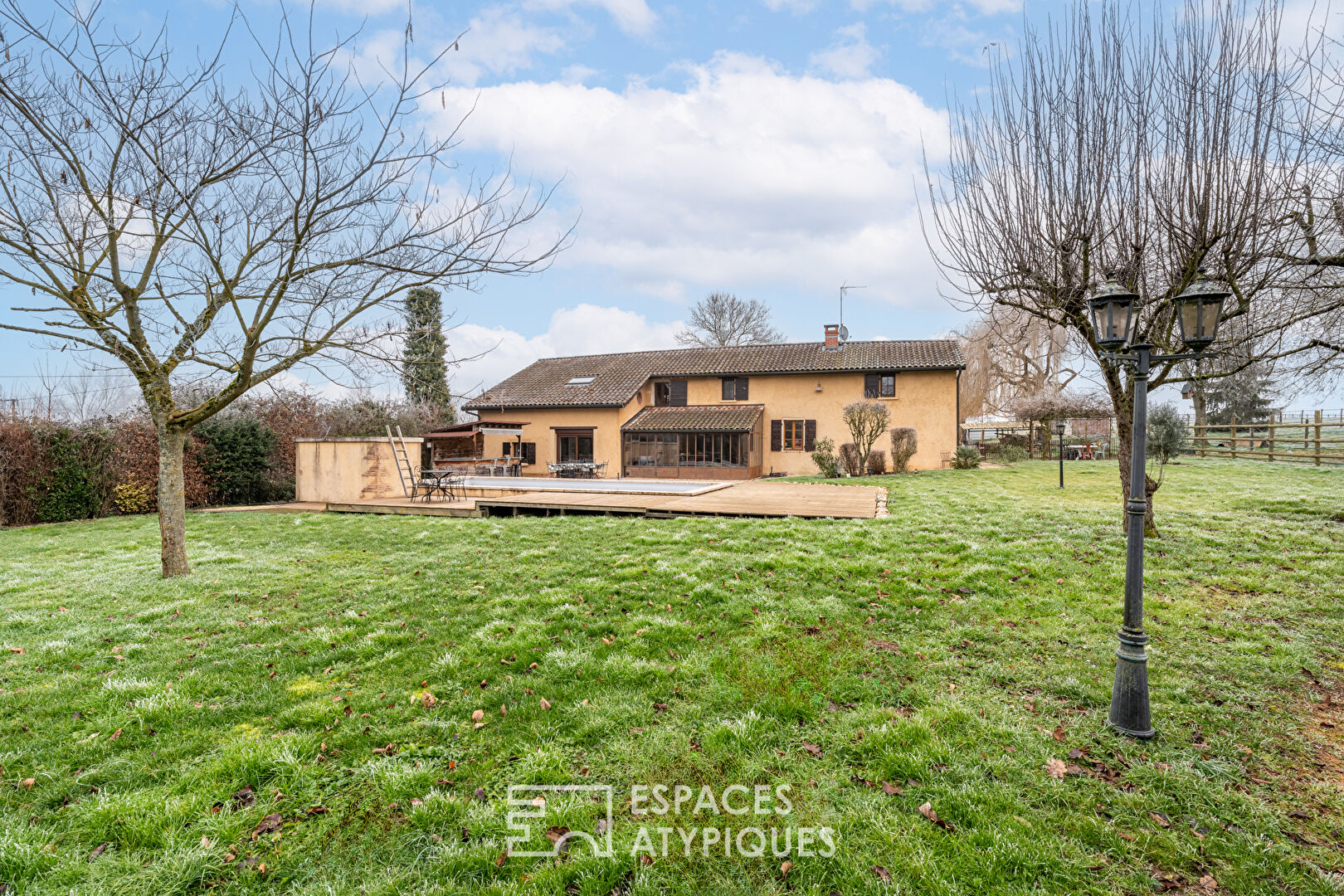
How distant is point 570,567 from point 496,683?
9.10ft

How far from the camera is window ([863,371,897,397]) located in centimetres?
2141

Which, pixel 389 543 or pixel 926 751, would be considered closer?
pixel 926 751

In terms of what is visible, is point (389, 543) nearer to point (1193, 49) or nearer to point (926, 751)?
point (926, 751)

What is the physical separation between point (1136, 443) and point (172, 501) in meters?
9.35

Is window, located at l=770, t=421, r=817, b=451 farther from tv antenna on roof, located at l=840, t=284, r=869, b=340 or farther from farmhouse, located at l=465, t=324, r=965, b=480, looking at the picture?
tv antenna on roof, located at l=840, t=284, r=869, b=340

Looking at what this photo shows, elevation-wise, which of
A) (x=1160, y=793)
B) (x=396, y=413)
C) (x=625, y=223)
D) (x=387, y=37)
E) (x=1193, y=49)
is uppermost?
(x=625, y=223)

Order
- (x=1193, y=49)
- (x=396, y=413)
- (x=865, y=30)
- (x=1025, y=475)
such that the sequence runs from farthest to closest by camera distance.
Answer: (x=396, y=413) < (x=1025, y=475) < (x=865, y=30) < (x=1193, y=49)

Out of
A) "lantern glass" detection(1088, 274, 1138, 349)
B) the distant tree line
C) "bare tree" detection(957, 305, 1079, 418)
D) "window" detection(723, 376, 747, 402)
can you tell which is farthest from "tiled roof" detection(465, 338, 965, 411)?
"lantern glass" detection(1088, 274, 1138, 349)

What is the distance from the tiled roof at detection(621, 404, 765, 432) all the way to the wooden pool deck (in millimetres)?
7842

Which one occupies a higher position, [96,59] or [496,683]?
[96,59]

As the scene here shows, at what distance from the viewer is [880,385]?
2155cm

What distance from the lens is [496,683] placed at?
13.3ft

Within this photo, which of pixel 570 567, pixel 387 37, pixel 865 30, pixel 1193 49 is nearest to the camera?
pixel 387 37

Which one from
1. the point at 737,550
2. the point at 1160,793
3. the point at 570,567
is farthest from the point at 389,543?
the point at 1160,793
